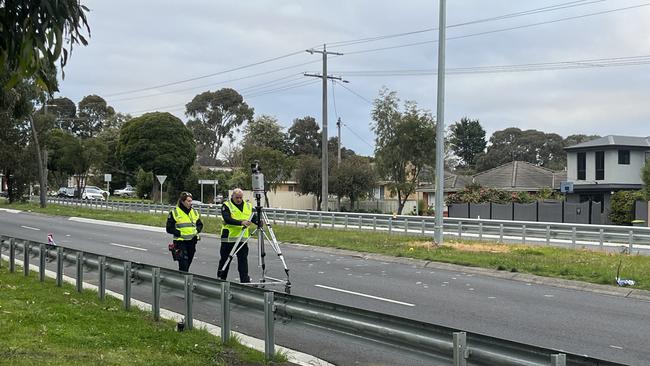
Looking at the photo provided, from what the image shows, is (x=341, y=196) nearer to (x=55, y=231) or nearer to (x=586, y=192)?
(x=586, y=192)

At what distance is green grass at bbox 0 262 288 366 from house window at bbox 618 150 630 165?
4049 cm

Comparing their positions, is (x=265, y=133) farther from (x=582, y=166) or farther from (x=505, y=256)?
(x=505, y=256)

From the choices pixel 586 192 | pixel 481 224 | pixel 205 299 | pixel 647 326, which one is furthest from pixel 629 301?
pixel 586 192

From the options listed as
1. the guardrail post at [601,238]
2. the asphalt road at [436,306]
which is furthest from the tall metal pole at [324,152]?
the asphalt road at [436,306]

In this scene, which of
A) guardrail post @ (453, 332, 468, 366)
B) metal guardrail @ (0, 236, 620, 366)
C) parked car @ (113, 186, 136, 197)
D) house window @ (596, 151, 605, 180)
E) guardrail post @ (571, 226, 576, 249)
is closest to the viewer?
metal guardrail @ (0, 236, 620, 366)

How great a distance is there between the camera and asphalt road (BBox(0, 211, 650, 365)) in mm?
7926

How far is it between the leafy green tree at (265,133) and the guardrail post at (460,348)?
82170 mm

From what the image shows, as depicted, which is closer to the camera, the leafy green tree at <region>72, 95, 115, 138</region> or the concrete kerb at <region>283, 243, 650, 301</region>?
the concrete kerb at <region>283, 243, 650, 301</region>

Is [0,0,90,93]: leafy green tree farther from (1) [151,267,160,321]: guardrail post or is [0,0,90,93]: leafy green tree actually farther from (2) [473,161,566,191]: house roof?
(2) [473,161,566,191]: house roof

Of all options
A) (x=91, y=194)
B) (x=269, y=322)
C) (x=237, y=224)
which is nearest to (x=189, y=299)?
(x=269, y=322)

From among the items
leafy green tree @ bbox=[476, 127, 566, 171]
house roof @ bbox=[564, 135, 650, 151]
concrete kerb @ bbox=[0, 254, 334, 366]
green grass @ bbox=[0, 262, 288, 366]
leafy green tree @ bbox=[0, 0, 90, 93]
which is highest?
leafy green tree @ bbox=[476, 127, 566, 171]

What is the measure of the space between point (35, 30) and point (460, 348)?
3.64 metres

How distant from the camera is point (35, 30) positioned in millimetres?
4523

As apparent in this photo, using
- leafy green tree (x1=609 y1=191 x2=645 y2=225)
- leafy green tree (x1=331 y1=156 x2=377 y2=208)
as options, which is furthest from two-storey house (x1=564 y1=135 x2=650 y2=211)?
leafy green tree (x1=331 y1=156 x2=377 y2=208)
